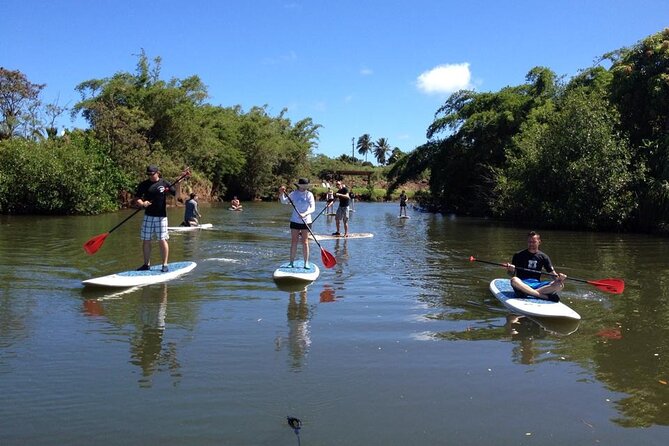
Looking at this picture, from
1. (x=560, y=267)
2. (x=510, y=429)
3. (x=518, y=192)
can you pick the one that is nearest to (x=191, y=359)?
(x=510, y=429)

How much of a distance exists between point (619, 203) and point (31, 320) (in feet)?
77.4

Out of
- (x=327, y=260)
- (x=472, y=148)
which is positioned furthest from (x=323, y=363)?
(x=472, y=148)

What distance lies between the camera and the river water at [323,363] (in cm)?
423

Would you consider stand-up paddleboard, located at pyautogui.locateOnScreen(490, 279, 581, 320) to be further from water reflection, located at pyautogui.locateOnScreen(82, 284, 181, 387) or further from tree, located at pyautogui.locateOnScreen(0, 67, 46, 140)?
tree, located at pyautogui.locateOnScreen(0, 67, 46, 140)

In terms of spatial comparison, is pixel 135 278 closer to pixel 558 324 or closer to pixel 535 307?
pixel 535 307

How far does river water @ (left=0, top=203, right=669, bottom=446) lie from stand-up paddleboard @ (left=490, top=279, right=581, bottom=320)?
8.1 inches

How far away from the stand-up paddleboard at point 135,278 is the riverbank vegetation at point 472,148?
65.7 ft

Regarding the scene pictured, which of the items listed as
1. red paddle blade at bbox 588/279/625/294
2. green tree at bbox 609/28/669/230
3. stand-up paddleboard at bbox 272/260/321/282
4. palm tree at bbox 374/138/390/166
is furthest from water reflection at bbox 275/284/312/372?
palm tree at bbox 374/138/390/166

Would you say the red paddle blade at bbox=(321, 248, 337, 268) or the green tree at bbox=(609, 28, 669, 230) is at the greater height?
the green tree at bbox=(609, 28, 669, 230)

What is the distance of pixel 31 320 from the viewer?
276 inches

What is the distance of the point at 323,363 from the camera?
222 inches

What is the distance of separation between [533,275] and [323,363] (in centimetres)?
430

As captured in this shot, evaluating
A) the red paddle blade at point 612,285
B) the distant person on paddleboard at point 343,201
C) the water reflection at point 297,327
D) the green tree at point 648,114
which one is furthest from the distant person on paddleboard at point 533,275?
the green tree at point 648,114

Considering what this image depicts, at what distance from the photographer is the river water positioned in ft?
13.9
